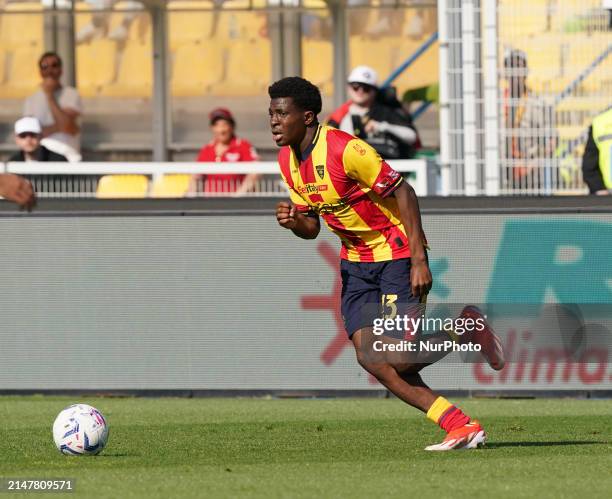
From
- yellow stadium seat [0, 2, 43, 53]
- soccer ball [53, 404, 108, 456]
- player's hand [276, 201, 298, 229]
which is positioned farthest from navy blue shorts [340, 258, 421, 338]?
yellow stadium seat [0, 2, 43, 53]

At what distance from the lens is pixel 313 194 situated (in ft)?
29.2

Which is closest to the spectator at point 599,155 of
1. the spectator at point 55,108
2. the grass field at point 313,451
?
the grass field at point 313,451

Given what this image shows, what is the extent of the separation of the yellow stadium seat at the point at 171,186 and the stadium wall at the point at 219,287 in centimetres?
70

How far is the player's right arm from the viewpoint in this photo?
8516mm

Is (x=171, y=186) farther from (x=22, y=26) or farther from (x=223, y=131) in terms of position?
(x=22, y=26)

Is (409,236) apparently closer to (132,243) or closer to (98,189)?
(132,243)

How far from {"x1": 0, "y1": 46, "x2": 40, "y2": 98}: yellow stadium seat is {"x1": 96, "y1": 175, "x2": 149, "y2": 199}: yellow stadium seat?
6.93 metres

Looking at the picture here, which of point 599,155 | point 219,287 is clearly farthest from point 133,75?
point 599,155

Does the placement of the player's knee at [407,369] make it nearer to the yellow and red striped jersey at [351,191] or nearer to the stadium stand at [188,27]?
the yellow and red striped jersey at [351,191]

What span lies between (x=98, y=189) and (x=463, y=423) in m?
5.88

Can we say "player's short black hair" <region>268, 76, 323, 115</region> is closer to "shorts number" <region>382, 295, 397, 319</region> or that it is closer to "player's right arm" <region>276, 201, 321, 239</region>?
"player's right arm" <region>276, 201, 321, 239</region>

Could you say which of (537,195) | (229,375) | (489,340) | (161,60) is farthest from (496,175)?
(161,60)

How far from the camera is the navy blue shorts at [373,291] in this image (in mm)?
8852

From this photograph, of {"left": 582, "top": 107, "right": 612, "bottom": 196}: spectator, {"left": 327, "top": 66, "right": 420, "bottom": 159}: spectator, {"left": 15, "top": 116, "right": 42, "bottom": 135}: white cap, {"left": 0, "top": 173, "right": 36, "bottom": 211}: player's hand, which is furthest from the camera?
{"left": 15, "top": 116, "right": 42, "bottom": 135}: white cap
